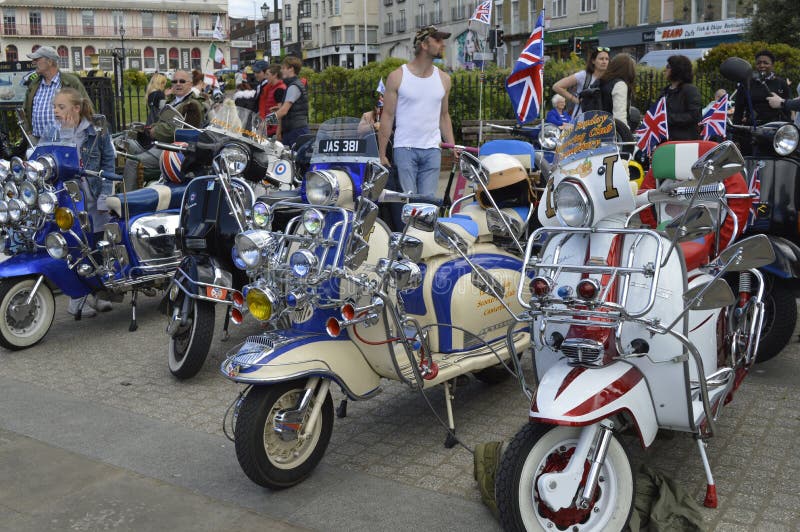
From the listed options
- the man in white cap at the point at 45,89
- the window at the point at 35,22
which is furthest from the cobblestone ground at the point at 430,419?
the window at the point at 35,22

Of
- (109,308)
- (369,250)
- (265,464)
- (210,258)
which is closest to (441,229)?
(369,250)

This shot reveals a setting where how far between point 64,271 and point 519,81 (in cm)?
373

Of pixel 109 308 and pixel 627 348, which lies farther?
pixel 109 308

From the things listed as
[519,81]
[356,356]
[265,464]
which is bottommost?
[265,464]

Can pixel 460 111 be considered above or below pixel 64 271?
above

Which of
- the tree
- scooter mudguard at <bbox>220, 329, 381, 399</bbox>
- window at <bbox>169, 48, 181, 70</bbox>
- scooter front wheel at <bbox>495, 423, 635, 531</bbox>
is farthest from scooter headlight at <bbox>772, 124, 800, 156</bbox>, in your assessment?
window at <bbox>169, 48, 181, 70</bbox>

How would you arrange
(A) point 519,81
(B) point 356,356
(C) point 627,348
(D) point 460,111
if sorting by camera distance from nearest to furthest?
(C) point 627,348 < (B) point 356,356 < (A) point 519,81 < (D) point 460,111

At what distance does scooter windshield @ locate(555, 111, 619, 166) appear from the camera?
353cm

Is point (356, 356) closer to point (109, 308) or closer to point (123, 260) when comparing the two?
point (123, 260)

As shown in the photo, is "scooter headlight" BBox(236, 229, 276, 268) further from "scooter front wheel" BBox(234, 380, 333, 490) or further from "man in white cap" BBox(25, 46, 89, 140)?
"man in white cap" BBox(25, 46, 89, 140)

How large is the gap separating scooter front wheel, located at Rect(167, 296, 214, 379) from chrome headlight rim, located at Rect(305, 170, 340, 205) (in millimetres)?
1558

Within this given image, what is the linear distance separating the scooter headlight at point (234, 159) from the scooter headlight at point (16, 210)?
1589 millimetres

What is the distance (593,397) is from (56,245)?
14.4 feet

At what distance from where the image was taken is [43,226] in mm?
6461
